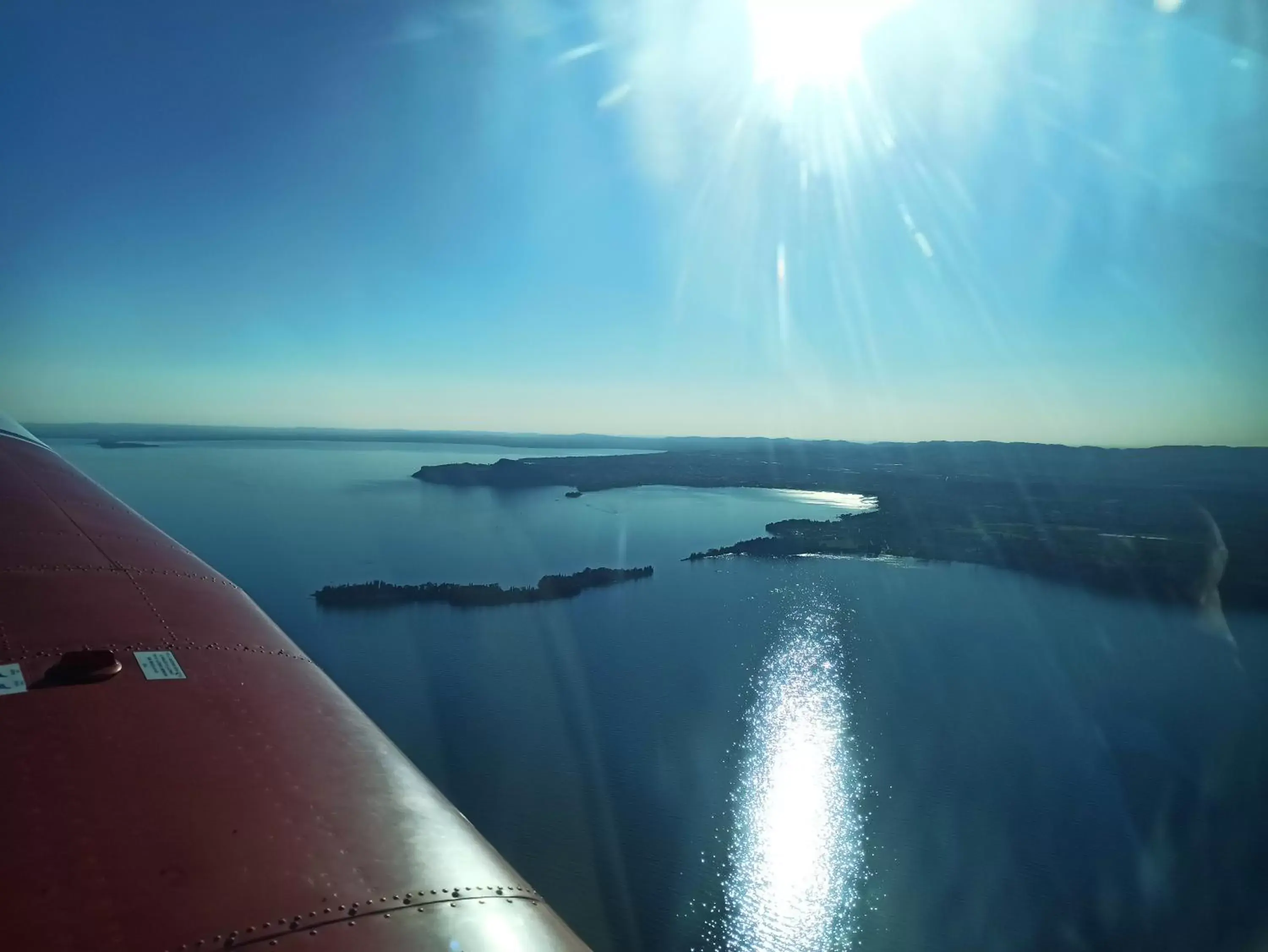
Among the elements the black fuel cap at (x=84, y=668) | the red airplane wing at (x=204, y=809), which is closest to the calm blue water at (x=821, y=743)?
the red airplane wing at (x=204, y=809)

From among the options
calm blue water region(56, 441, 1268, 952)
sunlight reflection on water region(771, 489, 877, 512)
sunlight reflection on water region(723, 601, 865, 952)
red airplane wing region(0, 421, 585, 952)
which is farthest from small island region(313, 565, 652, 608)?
sunlight reflection on water region(771, 489, 877, 512)

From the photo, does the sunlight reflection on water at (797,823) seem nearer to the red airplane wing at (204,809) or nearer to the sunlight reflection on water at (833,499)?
the red airplane wing at (204,809)

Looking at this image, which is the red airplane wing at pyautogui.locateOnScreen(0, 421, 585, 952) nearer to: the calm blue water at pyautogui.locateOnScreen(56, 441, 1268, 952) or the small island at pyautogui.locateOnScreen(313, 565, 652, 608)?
the calm blue water at pyautogui.locateOnScreen(56, 441, 1268, 952)

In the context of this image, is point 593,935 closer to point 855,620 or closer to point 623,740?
point 623,740

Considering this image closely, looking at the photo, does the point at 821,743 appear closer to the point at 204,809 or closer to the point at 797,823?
the point at 797,823

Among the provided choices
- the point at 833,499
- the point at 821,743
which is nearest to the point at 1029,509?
the point at 833,499

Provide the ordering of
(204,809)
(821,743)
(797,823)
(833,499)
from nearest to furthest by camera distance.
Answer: (204,809) → (797,823) → (821,743) → (833,499)
